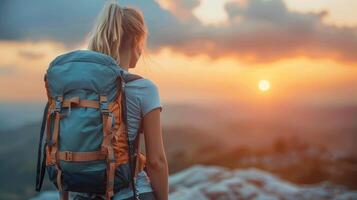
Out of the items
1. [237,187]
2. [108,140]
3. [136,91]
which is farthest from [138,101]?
[237,187]

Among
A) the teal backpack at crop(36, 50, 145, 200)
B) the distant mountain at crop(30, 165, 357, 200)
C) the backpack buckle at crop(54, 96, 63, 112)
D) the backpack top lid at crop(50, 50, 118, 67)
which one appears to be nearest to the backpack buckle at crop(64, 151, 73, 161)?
the teal backpack at crop(36, 50, 145, 200)

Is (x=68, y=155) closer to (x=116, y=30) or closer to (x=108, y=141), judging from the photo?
(x=108, y=141)

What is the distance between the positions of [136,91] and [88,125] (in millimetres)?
147

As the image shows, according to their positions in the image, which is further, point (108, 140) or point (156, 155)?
point (156, 155)

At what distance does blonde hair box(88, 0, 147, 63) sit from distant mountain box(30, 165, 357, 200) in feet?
7.70

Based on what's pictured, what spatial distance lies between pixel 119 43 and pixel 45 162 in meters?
0.36

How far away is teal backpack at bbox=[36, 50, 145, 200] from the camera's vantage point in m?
1.36

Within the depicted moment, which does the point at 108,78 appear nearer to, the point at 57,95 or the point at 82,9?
the point at 57,95

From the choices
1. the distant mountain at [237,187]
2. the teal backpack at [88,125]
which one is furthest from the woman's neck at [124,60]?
the distant mountain at [237,187]

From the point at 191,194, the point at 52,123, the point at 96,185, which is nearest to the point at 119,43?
the point at 52,123

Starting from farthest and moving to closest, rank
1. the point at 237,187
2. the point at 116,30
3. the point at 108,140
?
the point at 237,187 < the point at 116,30 < the point at 108,140

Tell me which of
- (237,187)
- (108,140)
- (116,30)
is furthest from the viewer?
(237,187)

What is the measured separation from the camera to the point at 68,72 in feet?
4.56

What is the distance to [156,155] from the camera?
1474 mm
